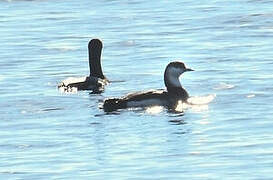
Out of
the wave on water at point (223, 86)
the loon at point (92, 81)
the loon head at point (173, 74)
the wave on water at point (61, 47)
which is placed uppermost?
the loon head at point (173, 74)

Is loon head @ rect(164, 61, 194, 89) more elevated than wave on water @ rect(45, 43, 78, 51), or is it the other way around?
loon head @ rect(164, 61, 194, 89)

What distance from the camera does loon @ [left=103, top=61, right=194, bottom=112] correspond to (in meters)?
27.3

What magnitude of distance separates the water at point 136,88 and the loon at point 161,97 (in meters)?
0.34

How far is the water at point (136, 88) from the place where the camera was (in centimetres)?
2217

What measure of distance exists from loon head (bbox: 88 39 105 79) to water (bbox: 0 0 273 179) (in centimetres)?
43

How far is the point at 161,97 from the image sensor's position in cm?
2820

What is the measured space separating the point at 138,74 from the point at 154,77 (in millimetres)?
477

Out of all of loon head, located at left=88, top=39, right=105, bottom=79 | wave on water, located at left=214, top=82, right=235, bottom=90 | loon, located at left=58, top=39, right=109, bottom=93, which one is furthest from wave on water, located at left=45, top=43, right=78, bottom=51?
wave on water, located at left=214, top=82, right=235, bottom=90

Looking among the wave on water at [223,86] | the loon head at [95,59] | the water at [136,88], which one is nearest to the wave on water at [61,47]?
the water at [136,88]

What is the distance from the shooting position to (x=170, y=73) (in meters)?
29.6

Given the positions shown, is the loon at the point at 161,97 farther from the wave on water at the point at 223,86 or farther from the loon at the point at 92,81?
the loon at the point at 92,81

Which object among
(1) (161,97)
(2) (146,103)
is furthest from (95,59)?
(2) (146,103)

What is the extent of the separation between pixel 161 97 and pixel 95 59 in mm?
4971

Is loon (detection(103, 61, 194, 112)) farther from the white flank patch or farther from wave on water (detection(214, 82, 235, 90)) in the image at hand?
wave on water (detection(214, 82, 235, 90))
